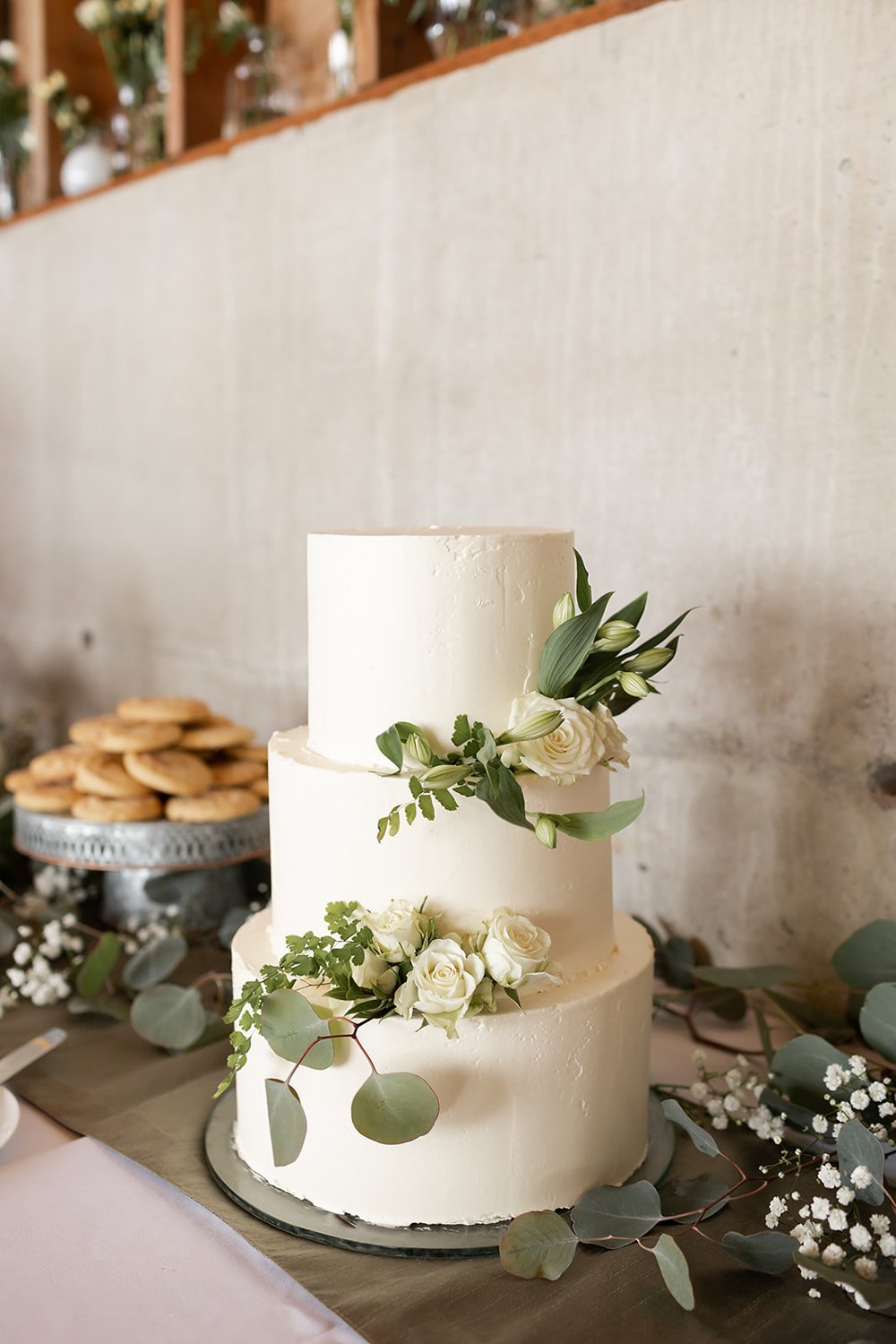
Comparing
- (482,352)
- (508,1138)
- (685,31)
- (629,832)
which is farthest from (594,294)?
(508,1138)

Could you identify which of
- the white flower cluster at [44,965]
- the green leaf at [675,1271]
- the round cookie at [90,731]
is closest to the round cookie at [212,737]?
the round cookie at [90,731]

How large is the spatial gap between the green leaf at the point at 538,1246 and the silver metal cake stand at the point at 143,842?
0.79 metres

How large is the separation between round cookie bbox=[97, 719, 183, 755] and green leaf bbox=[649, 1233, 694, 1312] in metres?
1.01

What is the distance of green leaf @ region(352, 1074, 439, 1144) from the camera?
0.91m

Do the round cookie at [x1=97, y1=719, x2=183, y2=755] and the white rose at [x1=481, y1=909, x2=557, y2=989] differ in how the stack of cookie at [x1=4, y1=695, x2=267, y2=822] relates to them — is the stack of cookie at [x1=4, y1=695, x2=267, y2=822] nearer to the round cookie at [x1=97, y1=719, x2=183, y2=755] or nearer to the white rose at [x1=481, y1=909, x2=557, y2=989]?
the round cookie at [x1=97, y1=719, x2=183, y2=755]

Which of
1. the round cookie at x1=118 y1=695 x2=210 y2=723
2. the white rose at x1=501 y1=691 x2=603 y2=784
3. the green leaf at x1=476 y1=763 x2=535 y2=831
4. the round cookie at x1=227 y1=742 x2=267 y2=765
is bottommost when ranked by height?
Answer: the round cookie at x1=227 y1=742 x2=267 y2=765

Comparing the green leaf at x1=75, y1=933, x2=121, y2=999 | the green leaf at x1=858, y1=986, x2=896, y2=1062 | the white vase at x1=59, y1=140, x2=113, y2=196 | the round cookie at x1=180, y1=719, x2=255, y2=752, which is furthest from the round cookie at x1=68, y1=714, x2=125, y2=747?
the white vase at x1=59, y1=140, x2=113, y2=196

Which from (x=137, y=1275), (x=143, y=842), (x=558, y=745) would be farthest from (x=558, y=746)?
(x=143, y=842)

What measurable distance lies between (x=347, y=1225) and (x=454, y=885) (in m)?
0.29

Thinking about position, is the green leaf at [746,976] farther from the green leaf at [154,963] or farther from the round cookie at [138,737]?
the round cookie at [138,737]

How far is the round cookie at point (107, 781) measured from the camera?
160 centimetres

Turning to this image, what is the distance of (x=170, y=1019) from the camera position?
1.28 metres

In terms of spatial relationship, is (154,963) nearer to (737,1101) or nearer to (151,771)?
(151,771)

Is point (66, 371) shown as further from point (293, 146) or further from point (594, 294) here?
point (594, 294)
